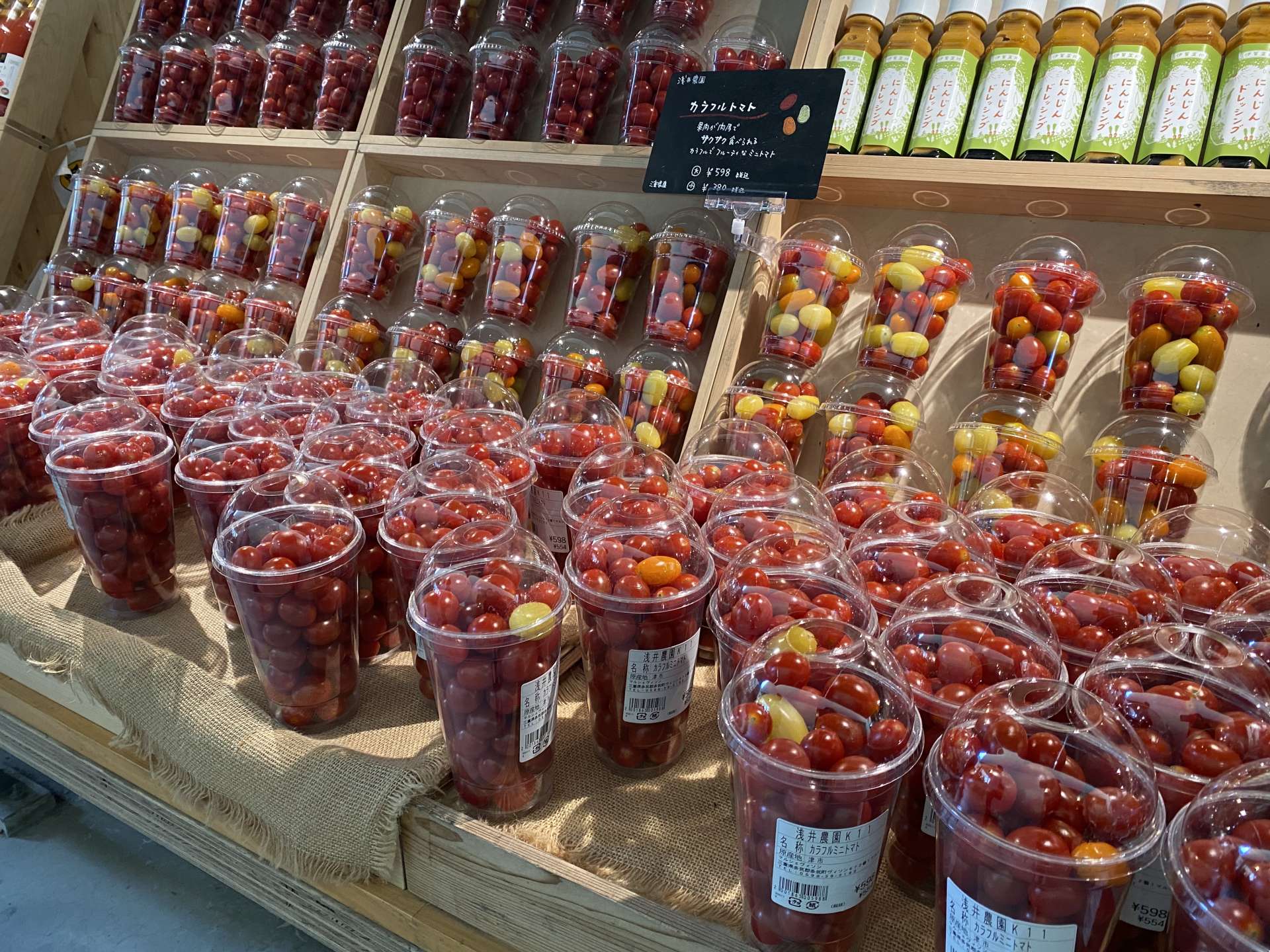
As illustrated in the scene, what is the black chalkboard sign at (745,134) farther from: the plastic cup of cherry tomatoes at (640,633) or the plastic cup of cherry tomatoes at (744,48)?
the plastic cup of cherry tomatoes at (640,633)

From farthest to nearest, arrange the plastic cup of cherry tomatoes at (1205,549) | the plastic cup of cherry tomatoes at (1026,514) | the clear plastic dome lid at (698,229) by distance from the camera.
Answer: the clear plastic dome lid at (698,229), the plastic cup of cherry tomatoes at (1026,514), the plastic cup of cherry tomatoes at (1205,549)

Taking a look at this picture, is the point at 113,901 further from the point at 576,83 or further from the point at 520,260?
the point at 576,83

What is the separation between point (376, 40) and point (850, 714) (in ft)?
7.59

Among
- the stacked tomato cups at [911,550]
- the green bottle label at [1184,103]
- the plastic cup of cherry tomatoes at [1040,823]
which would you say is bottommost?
the plastic cup of cherry tomatoes at [1040,823]

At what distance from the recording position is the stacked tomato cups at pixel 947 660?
32.2 inches

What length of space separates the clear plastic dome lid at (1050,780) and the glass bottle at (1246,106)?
1.11 m

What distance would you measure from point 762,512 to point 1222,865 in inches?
26.9

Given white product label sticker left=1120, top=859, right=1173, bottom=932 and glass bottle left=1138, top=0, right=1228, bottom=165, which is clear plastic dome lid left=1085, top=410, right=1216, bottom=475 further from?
white product label sticker left=1120, top=859, right=1173, bottom=932

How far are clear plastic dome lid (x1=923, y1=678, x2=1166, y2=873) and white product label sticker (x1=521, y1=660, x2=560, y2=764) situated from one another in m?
0.44

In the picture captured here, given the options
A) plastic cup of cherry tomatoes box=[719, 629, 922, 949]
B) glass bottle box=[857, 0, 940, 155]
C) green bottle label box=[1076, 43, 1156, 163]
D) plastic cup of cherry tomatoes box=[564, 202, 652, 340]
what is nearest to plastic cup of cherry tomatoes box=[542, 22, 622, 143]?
plastic cup of cherry tomatoes box=[564, 202, 652, 340]

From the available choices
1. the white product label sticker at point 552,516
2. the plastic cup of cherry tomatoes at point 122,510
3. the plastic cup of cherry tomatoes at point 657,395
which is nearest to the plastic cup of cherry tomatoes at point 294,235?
the plastic cup of cherry tomatoes at point 122,510

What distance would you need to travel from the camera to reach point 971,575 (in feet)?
3.16

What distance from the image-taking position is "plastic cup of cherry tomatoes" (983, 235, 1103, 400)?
1.43 m

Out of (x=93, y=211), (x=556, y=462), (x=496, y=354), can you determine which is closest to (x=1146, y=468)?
(x=556, y=462)
